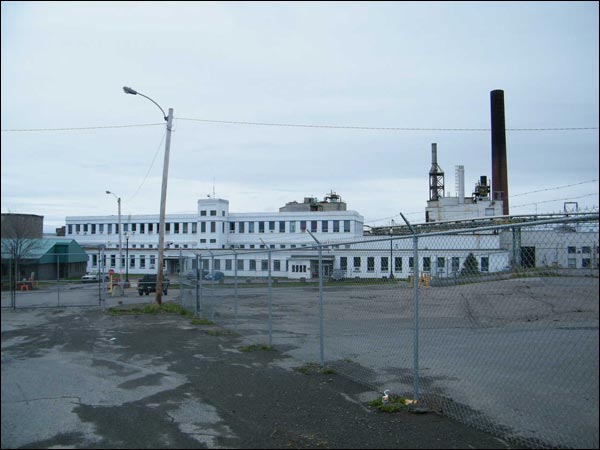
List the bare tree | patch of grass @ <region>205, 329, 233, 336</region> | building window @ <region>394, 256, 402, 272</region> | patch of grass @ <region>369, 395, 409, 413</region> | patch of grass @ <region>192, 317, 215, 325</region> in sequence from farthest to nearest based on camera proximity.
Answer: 1. patch of grass @ <region>192, 317, 215, 325</region>
2. patch of grass @ <region>205, 329, 233, 336</region>
3. building window @ <region>394, 256, 402, 272</region>
4. patch of grass @ <region>369, 395, 409, 413</region>
5. the bare tree

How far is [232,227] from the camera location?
73.6 m

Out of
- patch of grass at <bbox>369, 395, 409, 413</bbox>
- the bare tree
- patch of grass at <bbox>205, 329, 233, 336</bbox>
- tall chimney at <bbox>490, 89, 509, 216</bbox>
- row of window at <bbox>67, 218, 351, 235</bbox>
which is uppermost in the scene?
tall chimney at <bbox>490, 89, 509, 216</bbox>

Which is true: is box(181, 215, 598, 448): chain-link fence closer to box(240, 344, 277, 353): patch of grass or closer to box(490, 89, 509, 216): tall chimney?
box(240, 344, 277, 353): patch of grass

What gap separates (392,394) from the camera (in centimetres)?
698

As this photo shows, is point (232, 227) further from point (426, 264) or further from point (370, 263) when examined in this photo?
point (426, 264)

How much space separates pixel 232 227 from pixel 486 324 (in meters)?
69.0

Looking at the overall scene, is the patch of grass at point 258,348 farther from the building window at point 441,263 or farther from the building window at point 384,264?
the building window at point 441,263

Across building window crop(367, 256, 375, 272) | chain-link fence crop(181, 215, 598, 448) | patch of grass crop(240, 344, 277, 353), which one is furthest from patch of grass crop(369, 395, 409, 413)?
patch of grass crop(240, 344, 277, 353)

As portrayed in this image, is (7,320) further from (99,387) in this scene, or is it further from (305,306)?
(305,306)

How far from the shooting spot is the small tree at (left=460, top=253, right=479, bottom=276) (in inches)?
220

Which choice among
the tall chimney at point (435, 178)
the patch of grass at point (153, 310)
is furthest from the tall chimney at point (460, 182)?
the patch of grass at point (153, 310)

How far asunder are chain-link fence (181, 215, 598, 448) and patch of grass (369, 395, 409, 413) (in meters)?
0.24

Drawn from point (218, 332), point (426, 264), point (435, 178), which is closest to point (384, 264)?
point (426, 264)

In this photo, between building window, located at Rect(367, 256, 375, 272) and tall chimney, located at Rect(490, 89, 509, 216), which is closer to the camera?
building window, located at Rect(367, 256, 375, 272)
